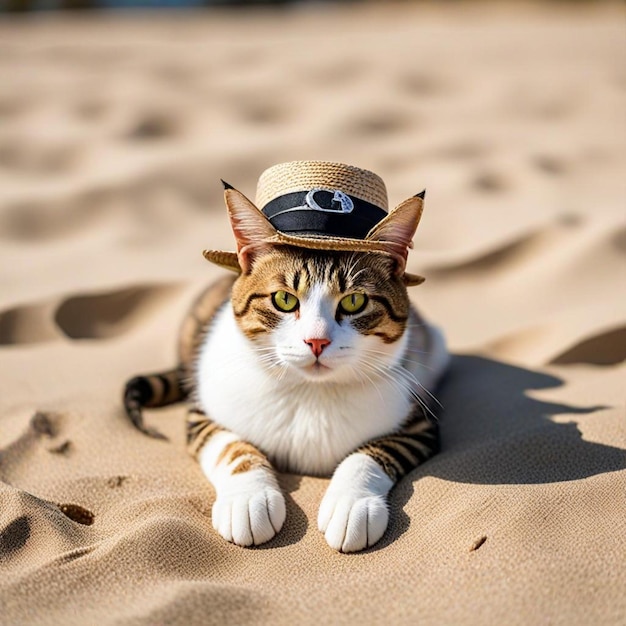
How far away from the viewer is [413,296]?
2896 mm

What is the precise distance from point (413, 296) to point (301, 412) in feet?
4.35

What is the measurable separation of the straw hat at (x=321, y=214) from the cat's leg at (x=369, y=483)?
1.28 feet

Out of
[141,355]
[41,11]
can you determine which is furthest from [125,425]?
[41,11]

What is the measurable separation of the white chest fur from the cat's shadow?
15cm

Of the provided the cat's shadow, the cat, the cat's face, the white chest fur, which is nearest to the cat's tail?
the cat

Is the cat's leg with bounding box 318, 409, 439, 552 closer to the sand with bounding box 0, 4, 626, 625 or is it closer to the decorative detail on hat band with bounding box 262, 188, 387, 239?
the sand with bounding box 0, 4, 626, 625

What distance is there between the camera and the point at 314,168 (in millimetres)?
1595

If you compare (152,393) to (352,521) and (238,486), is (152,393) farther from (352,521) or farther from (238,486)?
(352,521)

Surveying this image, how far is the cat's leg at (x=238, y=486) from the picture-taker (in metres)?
1.44

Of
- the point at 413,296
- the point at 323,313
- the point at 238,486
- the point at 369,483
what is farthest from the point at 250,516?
the point at 413,296

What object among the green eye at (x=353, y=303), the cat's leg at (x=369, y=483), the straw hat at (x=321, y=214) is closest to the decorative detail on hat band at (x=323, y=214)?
the straw hat at (x=321, y=214)

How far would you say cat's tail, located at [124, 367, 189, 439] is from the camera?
195 centimetres

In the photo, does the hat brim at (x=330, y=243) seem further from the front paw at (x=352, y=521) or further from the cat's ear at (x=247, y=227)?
the front paw at (x=352, y=521)

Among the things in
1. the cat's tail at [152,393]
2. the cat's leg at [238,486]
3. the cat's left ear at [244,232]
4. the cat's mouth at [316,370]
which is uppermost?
the cat's left ear at [244,232]
